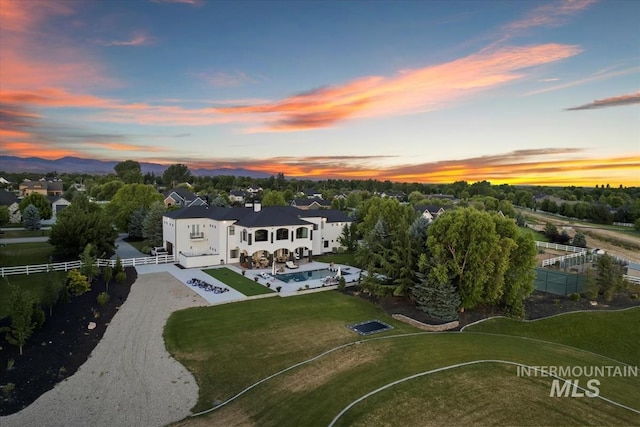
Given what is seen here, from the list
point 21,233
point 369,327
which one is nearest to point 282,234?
point 369,327

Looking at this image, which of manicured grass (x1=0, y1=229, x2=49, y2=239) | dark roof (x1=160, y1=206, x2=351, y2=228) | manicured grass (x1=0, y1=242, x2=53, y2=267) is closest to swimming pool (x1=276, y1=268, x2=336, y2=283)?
dark roof (x1=160, y1=206, x2=351, y2=228)

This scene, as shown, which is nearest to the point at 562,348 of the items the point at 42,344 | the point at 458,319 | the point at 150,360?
the point at 458,319

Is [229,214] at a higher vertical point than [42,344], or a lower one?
higher

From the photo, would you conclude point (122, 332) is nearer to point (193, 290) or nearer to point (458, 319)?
point (193, 290)

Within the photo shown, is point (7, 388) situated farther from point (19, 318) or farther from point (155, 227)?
point (155, 227)

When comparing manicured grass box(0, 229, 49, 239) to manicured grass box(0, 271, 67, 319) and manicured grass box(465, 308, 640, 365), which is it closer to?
manicured grass box(0, 271, 67, 319)
